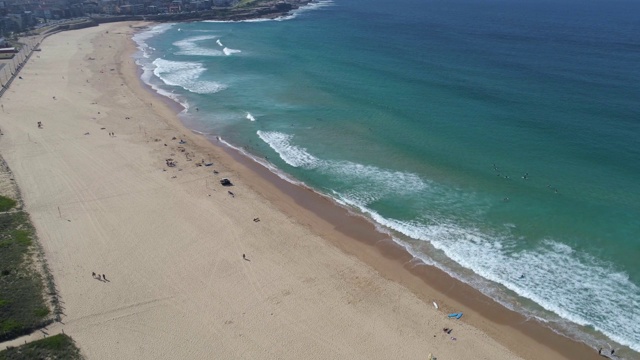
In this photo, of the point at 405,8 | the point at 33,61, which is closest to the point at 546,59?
the point at 405,8

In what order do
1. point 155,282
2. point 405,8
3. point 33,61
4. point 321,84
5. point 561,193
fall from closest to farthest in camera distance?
point 155,282
point 561,193
point 321,84
point 33,61
point 405,8

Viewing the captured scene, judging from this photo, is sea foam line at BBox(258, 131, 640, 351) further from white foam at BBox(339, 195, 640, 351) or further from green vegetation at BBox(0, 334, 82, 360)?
green vegetation at BBox(0, 334, 82, 360)

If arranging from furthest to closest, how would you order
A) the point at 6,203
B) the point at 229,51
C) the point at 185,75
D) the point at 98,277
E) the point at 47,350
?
the point at 229,51
the point at 185,75
the point at 6,203
the point at 98,277
the point at 47,350

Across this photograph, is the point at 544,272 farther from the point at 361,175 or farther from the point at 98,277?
the point at 98,277

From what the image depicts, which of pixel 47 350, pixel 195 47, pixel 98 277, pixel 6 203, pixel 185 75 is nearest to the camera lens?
pixel 47 350

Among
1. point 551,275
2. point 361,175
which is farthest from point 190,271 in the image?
point 551,275

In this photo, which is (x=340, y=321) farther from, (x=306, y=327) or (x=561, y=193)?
(x=561, y=193)
